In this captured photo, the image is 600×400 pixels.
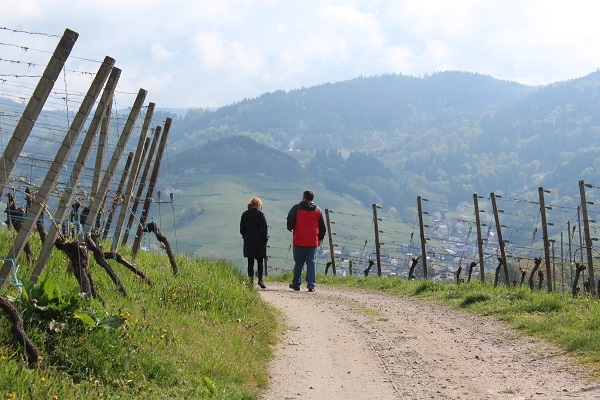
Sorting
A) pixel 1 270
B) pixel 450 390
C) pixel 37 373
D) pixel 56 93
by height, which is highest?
pixel 56 93

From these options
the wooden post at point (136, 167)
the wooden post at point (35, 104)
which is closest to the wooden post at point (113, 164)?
the wooden post at point (136, 167)

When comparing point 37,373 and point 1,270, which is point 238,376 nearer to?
point 37,373

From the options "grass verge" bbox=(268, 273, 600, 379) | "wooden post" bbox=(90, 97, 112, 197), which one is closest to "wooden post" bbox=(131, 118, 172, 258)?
"wooden post" bbox=(90, 97, 112, 197)

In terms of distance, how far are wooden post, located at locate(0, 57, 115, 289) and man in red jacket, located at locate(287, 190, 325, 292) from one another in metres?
9.65

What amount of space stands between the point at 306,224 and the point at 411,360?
29.9ft

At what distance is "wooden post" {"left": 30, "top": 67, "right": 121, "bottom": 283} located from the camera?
34.4 ft

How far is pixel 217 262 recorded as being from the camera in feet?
57.4

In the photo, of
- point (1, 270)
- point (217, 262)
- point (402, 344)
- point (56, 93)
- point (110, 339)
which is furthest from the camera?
point (217, 262)

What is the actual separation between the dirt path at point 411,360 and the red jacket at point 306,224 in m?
3.90

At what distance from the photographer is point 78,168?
10859 millimetres

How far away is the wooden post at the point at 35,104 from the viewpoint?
28.1ft

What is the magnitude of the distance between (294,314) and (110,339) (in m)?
7.01

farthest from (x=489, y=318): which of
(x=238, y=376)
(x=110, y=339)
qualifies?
(x=110, y=339)

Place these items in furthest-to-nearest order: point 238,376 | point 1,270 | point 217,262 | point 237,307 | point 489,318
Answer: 1. point 217,262
2. point 489,318
3. point 237,307
4. point 1,270
5. point 238,376
